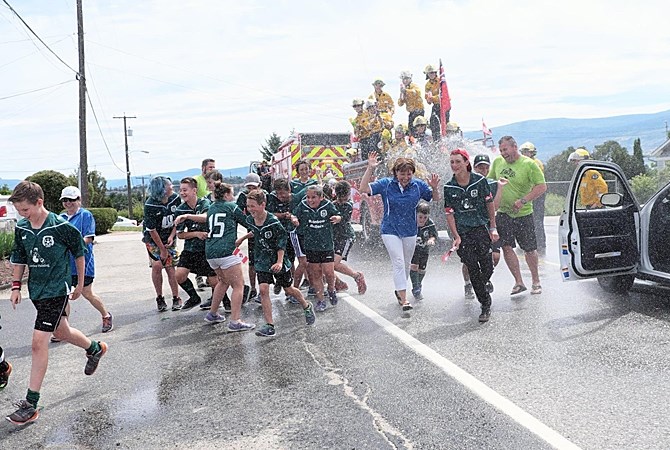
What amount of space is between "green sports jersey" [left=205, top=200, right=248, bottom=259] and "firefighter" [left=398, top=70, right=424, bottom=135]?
9380 mm

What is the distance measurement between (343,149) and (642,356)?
597 inches

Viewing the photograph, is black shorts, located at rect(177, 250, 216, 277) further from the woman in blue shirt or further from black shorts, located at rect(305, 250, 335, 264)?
the woman in blue shirt

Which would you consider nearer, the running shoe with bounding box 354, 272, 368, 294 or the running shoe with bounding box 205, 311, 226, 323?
the running shoe with bounding box 205, 311, 226, 323

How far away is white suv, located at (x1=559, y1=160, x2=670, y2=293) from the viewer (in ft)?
25.6

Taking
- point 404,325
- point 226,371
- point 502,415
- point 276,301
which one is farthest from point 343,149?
point 502,415

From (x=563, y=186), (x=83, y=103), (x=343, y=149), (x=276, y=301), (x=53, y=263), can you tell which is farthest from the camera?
(x=83, y=103)

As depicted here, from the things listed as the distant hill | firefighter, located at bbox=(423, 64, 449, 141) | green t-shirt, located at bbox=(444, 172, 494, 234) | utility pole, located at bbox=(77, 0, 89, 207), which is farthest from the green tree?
green t-shirt, located at bbox=(444, 172, 494, 234)

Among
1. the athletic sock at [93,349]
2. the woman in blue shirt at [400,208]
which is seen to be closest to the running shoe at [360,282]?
the woman in blue shirt at [400,208]

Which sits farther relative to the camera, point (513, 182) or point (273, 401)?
point (513, 182)

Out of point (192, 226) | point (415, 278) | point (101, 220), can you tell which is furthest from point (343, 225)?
point (101, 220)

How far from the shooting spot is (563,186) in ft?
92.1

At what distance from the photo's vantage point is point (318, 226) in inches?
336

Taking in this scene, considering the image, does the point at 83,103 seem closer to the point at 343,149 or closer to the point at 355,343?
the point at 343,149

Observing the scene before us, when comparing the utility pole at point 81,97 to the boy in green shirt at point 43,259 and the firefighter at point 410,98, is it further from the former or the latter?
the boy in green shirt at point 43,259
